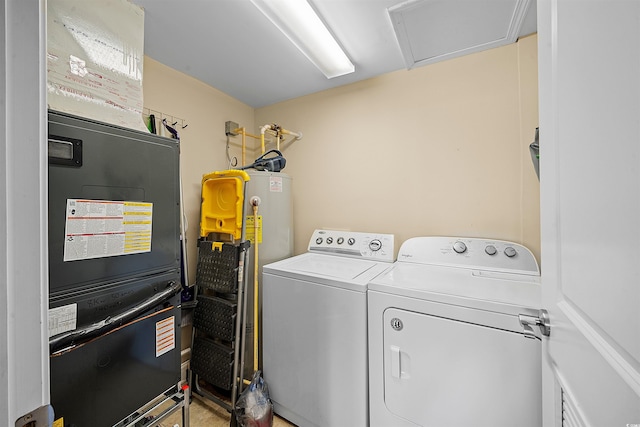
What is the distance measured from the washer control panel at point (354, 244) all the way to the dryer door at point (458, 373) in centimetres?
68

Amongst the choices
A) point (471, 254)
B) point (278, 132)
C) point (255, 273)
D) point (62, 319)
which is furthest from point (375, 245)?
point (62, 319)

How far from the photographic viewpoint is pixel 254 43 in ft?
5.28

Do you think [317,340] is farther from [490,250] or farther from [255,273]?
[490,250]

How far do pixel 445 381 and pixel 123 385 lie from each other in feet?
4.63

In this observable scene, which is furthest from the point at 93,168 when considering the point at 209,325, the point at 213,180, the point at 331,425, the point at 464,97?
the point at 464,97

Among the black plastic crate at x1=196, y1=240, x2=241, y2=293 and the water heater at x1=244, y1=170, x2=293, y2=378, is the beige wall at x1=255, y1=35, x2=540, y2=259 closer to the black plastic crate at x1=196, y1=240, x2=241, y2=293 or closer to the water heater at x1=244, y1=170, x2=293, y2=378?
the water heater at x1=244, y1=170, x2=293, y2=378

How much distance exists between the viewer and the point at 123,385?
104 cm

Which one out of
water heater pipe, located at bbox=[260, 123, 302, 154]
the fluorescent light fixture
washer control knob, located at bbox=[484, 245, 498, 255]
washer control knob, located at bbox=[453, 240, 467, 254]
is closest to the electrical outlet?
water heater pipe, located at bbox=[260, 123, 302, 154]

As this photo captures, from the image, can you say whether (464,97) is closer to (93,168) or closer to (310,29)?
(310,29)

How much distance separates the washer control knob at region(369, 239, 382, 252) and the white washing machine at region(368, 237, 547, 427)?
17.8 inches

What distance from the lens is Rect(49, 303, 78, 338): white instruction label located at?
840 millimetres

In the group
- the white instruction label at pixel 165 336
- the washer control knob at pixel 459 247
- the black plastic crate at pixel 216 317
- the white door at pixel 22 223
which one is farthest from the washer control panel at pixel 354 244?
the white door at pixel 22 223

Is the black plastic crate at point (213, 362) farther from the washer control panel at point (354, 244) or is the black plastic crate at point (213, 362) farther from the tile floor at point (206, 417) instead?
the washer control panel at point (354, 244)

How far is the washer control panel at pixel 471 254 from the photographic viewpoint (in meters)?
1.43
